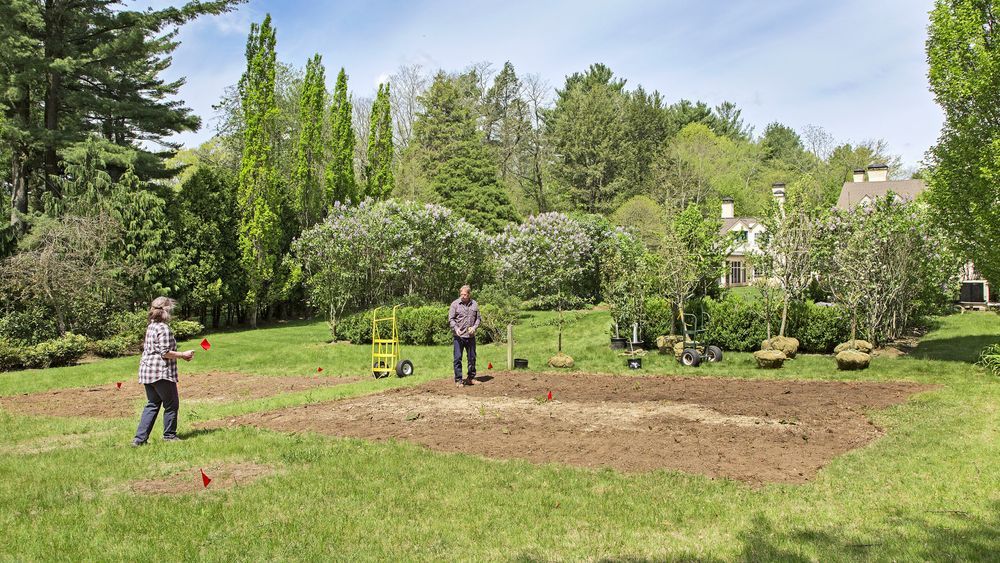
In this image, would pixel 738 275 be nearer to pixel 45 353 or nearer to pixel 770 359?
pixel 770 359

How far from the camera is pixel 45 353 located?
17.6 m

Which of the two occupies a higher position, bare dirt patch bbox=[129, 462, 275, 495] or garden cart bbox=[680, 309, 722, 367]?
garden cart bbox=[680, 309, 722, 367]

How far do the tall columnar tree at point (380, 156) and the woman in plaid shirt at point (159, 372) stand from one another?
27763 mm

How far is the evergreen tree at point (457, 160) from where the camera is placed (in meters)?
40.8

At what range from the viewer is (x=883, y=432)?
25.1 ft

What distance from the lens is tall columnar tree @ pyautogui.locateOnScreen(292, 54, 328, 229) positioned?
30.8 metres

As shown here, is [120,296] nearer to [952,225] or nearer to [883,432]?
[883,432]

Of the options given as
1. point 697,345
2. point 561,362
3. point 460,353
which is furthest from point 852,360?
point 460,353

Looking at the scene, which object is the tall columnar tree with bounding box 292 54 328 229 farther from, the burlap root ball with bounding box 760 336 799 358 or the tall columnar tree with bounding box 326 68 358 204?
the burlap root ball with bounding box 760 336 799 358

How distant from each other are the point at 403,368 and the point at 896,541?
10.8 metres

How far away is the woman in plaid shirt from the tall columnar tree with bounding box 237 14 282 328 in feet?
69.2

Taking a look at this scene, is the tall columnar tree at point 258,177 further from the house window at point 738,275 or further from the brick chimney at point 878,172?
the brick chimney at point 878,172

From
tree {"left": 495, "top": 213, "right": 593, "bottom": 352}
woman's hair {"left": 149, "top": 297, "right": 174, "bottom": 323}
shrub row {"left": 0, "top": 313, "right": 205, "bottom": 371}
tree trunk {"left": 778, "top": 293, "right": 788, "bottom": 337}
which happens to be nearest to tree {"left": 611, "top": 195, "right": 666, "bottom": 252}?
tree {"left": 495, "top": 213, "right": 593, "bottom": 352}

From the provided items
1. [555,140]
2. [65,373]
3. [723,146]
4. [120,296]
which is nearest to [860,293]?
[65,373]
